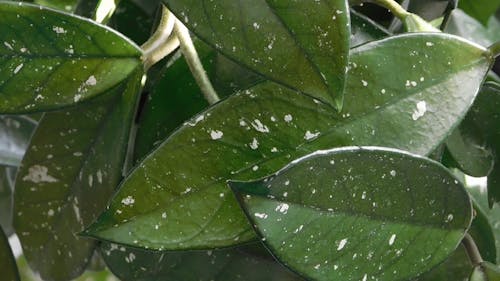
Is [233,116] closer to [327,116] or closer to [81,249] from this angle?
[327,116]

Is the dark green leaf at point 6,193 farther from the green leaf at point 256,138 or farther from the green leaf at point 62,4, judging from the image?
the green leaf at point 256,138

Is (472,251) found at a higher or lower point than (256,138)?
lower

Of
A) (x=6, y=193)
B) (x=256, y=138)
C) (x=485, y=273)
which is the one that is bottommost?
(x=6, y=193)

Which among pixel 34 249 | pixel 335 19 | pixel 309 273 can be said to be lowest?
pixel 34 249

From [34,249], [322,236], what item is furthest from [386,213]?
[34,249]

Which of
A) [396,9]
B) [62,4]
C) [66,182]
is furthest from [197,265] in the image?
[62,4]

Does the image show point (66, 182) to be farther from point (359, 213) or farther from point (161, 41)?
point (359, 213)

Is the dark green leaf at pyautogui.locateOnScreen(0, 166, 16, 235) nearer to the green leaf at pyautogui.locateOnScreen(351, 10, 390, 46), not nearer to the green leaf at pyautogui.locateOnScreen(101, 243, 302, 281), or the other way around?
the green leaf at pyautogui.locateOnScreen(101, 243, 302, 281)
